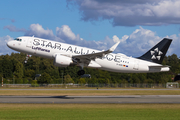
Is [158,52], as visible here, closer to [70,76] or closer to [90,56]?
[90,56]

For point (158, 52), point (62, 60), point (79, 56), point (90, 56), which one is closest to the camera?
point (62, 60)

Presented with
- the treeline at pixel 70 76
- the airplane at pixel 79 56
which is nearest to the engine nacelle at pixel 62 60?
the airplane at pixel 79 56

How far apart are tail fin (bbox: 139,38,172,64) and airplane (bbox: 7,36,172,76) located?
1.36 metres

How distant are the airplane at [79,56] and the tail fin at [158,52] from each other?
4.46ft

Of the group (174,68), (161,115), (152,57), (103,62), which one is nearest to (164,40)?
(152,57)

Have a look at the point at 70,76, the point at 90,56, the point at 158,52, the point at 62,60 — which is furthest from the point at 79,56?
the point at 70,76

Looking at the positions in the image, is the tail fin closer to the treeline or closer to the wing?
the wing

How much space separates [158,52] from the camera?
1847 inches

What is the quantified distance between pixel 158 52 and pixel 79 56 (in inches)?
599

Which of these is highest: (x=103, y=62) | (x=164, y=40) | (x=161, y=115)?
(x=164, y=40)

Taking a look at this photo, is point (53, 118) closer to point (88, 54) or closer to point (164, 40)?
point (88, 54)

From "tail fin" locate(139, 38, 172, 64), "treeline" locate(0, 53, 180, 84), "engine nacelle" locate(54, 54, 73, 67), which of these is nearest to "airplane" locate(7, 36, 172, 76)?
"engine nacelle" locate(54, 54, 73, 67)

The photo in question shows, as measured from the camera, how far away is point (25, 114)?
2695cm

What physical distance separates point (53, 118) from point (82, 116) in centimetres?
297
